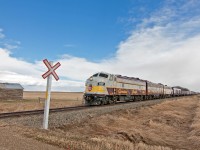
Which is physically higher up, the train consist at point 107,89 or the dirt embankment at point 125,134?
the train consist at point 107,89

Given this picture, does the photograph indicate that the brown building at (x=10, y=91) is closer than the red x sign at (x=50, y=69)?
No

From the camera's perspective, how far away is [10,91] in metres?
55.9

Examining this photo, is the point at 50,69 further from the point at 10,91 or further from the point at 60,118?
the point at 10,91

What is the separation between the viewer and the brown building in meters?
54.5

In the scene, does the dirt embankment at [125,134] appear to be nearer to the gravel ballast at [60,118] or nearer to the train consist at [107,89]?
the gravel ballast at [60,118]

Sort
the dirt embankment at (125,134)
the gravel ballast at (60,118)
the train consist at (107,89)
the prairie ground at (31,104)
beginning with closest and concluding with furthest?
the dirt embankment at (125,134) → the gravel ballast at (60,118) → the train consist at (107,89) → the prairie ground at (31,104)

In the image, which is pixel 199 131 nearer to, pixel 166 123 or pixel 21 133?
pixel 166 123

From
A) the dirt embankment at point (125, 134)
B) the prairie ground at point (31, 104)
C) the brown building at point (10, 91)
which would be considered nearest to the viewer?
the dirt embankment at point (125, 134)

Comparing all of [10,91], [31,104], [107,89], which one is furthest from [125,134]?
[10,91]

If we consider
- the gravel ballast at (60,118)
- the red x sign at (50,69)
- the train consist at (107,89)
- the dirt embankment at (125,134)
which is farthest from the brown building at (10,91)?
the red x sign at (50,69)

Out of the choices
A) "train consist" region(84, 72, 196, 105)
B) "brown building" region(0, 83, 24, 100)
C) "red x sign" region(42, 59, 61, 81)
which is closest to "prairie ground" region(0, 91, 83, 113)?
"brown building" region(0, 83, 24, 100)

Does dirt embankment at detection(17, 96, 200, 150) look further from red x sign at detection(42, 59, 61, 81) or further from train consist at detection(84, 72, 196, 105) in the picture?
train consist at detection(84, 72, 196, 105)

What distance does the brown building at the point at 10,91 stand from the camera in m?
54.5

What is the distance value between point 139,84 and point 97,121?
1054 inches
